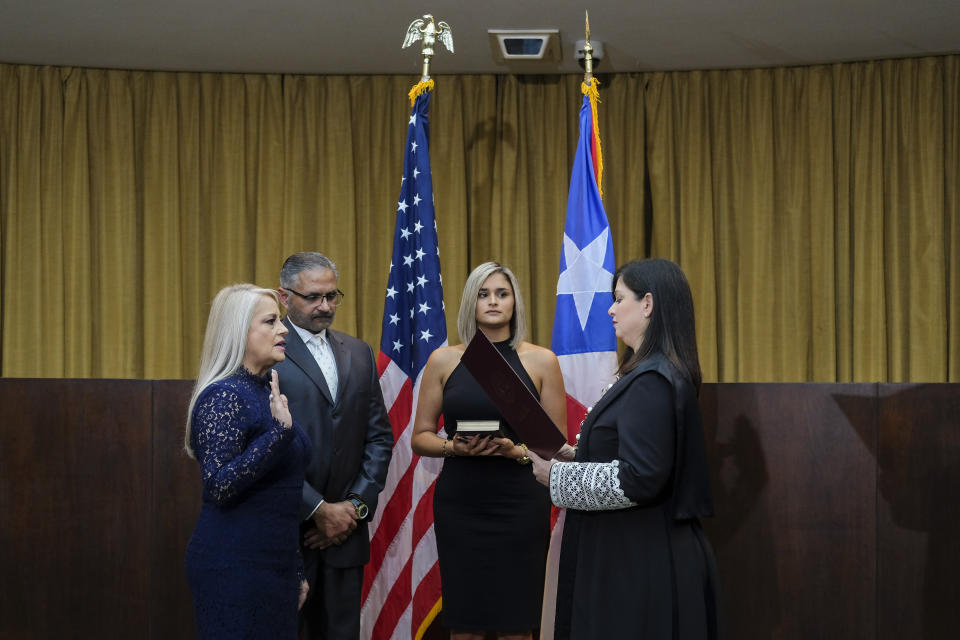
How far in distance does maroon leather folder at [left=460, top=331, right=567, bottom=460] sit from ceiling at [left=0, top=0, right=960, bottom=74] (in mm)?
2248

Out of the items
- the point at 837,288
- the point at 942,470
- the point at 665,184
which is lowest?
the point at 942,470

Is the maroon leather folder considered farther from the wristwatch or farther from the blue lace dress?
the wristwatch

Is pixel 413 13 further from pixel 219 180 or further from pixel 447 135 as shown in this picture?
pixel 219 180

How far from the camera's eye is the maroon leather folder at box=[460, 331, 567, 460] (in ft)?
8.79

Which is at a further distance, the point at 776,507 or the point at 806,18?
the point at 806,18

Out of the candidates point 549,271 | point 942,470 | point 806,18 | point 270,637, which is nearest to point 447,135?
point 549,271

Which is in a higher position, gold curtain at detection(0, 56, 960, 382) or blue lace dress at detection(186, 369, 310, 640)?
gold curtain at detection(0, 56, 960, 382)

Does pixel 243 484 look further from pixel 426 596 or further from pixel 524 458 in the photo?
pixel 426 596

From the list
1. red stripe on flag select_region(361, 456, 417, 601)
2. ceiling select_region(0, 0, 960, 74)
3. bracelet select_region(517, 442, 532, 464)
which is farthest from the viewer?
ceiling select_region(0, 0, 960, 74)

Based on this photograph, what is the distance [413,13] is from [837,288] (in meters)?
2.70

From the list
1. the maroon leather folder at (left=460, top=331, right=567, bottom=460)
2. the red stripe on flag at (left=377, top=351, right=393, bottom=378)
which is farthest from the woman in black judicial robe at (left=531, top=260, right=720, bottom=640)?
the red stripe on flag at (left=377, top=351, right=393, bottom=378)

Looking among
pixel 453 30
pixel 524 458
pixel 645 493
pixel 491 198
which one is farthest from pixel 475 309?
pixel 491 198

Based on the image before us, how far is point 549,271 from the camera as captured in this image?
5.50 m

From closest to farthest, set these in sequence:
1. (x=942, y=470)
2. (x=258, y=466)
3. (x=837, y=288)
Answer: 1. (x=258, y=466)
2. (x=942, y=470)
3. (x=837, y=288)
